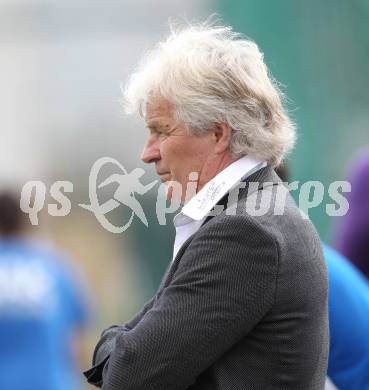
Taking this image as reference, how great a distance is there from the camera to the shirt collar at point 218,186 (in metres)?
3.00

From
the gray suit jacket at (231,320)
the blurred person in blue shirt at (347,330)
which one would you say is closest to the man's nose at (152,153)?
the gray suit jacket at (231,320)

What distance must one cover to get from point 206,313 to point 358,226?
187cm

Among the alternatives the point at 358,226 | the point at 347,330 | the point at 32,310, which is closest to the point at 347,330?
the point at 347,330

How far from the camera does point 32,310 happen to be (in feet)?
19.2

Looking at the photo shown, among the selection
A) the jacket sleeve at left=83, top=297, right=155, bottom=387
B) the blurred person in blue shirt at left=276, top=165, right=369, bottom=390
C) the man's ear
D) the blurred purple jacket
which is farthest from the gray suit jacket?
the blurred purple jacket

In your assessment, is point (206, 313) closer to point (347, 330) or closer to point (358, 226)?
point (347, 330)

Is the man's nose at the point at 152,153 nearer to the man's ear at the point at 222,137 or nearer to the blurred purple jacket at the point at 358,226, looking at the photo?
the man's ear at the point at 222,137

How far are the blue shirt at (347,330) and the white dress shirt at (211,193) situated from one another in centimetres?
81

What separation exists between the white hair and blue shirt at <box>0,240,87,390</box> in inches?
112

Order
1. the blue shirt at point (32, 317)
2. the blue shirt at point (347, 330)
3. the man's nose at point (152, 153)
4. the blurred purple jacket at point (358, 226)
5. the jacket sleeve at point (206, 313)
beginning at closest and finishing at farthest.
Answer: the jacket sleeve at point (206, 313) < the man's nose at point (152, 153) < the blue shirt at point (347, 330) < the blurred purple jacket at point (358, 226) < the blue shirt at point (32, 317)

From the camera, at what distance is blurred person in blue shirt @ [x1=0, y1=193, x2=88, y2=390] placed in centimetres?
582

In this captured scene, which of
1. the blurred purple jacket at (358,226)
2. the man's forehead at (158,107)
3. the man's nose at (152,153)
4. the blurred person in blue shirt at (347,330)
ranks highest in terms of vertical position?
the man's forehead at (158,107)

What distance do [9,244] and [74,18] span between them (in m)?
8.10

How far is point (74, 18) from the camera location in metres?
13.8
